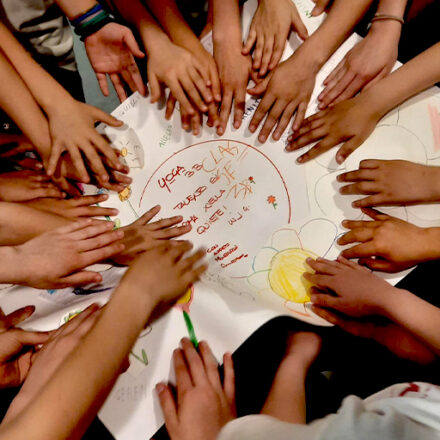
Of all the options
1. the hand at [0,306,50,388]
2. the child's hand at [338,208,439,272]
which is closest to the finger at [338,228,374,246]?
the child's hand at [338,208,439,272]

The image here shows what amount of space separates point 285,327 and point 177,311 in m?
0.20

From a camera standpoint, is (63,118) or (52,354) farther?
(63,118)

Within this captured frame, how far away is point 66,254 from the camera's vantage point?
506 millimetres

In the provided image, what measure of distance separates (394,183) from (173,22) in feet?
1.44

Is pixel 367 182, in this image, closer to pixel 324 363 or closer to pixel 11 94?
pixel 324 363

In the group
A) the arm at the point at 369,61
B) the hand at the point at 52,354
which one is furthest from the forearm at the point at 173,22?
the hand at the point at 52,354

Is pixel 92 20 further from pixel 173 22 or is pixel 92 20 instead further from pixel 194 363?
pixel 194 363

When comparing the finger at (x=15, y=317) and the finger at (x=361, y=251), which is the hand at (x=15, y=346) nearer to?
the finger at (x=15, y=317)

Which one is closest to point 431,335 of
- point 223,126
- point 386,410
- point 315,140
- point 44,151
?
point 386,410

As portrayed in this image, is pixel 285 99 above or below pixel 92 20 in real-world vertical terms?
below

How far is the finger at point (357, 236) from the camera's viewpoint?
0.48 meters

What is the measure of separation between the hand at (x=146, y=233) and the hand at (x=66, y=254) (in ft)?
0.07

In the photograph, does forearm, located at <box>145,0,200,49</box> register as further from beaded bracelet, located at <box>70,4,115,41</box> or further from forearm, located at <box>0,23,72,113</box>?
forearm, located at <box>0,23,72,113</box>

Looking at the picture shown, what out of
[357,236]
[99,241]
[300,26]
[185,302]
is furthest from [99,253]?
[300,26]
